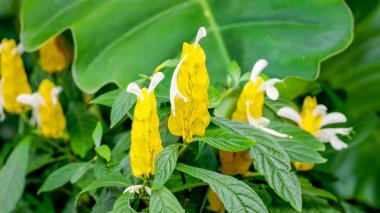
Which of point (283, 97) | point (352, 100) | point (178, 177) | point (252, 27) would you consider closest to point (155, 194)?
point (178, 177)

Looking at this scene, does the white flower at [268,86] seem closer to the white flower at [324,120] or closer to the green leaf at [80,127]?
the white flower at [324,120]

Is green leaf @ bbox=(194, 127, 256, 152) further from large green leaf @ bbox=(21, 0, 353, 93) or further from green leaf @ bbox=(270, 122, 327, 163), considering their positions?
large green leaf @ bbox=(21, 0, 353, 93)

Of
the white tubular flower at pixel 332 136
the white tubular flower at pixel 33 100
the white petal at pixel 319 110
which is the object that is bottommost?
the white tubular flower at pixel 332 136

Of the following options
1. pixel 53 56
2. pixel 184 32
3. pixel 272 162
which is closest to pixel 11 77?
pixel 53 56

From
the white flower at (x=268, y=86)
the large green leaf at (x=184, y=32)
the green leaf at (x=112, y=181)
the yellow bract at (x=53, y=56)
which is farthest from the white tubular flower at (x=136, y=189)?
the yellow bract at (x=53, y=56)

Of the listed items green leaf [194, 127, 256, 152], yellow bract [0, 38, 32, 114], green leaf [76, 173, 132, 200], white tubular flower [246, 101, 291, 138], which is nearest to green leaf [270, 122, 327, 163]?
white tubular flower [246, 101, 291, 138]

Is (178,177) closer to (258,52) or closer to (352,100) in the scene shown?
(258,52)
